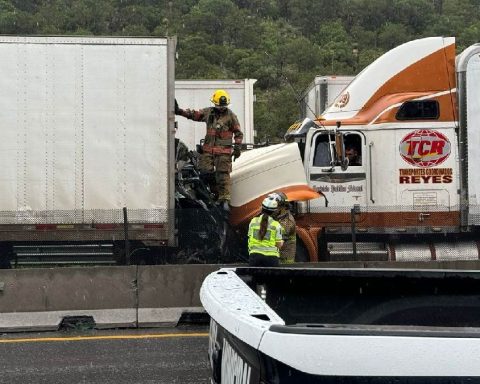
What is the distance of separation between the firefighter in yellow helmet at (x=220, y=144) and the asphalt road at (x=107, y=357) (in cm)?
319

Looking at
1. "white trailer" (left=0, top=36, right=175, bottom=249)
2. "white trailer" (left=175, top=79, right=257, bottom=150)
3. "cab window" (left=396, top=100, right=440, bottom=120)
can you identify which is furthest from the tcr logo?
"white trailer" (left=175, top=79, right=257, bottom=150)

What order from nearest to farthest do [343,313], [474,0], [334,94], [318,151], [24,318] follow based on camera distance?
[343,313] < [24,318] < [318,151] < [334,94] < [474,0]

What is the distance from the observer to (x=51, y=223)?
10.8m

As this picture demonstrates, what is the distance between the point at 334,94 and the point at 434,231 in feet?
13.3

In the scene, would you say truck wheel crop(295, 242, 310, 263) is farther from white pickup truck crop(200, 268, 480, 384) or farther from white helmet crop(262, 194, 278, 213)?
white pickup truck crop(200, 268, 480, 384)

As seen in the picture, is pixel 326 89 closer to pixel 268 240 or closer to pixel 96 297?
pixel 268 240

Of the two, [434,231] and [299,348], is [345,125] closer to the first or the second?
[434,231]

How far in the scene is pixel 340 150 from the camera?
11.3 meters

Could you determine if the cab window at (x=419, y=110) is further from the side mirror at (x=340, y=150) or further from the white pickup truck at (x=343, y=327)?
the white pickup truck at (x=343, y=327)

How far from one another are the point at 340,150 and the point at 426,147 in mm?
1377

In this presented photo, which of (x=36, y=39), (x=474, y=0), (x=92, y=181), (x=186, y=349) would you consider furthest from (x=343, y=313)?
(x=474, y=0)

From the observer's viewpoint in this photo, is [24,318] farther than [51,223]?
No

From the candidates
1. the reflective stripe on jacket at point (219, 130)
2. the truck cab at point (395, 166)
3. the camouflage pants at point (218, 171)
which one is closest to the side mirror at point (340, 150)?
the truck cab at point (395, 166)

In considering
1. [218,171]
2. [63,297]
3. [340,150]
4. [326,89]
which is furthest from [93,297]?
[326,89]
